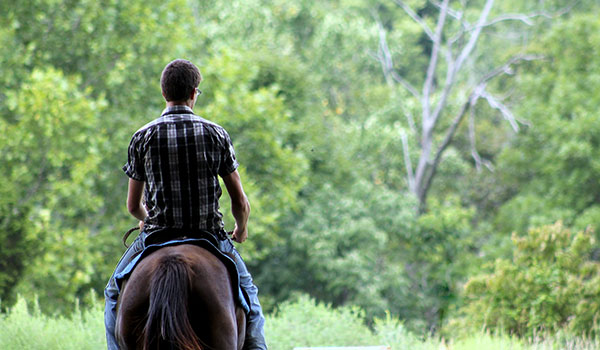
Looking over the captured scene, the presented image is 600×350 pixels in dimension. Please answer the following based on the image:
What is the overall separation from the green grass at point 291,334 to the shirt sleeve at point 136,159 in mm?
3476

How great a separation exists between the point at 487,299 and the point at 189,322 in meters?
9.53

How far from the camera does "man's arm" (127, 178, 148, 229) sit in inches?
153

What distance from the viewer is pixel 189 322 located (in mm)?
3350

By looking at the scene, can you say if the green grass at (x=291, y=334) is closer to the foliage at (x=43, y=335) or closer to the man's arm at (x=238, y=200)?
the foliage at (x=43, y=335)

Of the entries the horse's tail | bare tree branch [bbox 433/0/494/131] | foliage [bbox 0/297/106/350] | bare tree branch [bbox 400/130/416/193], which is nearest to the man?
the horse's tail

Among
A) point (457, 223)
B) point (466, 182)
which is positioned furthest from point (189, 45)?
point (466, 182)

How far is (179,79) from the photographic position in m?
3.79

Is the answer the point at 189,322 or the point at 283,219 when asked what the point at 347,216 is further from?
the point at 189,322

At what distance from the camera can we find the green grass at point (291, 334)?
6887 mm

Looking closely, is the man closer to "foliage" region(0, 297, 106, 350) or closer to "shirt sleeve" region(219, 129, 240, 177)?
"shirt sleeve" region(219, 129, 240, 177)

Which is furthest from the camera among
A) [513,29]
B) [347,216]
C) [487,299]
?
[513,29]

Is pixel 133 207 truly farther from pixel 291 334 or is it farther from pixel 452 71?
pixel 452 71

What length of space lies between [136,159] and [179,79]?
43cm

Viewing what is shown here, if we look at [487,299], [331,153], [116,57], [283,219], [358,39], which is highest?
[358,39]
